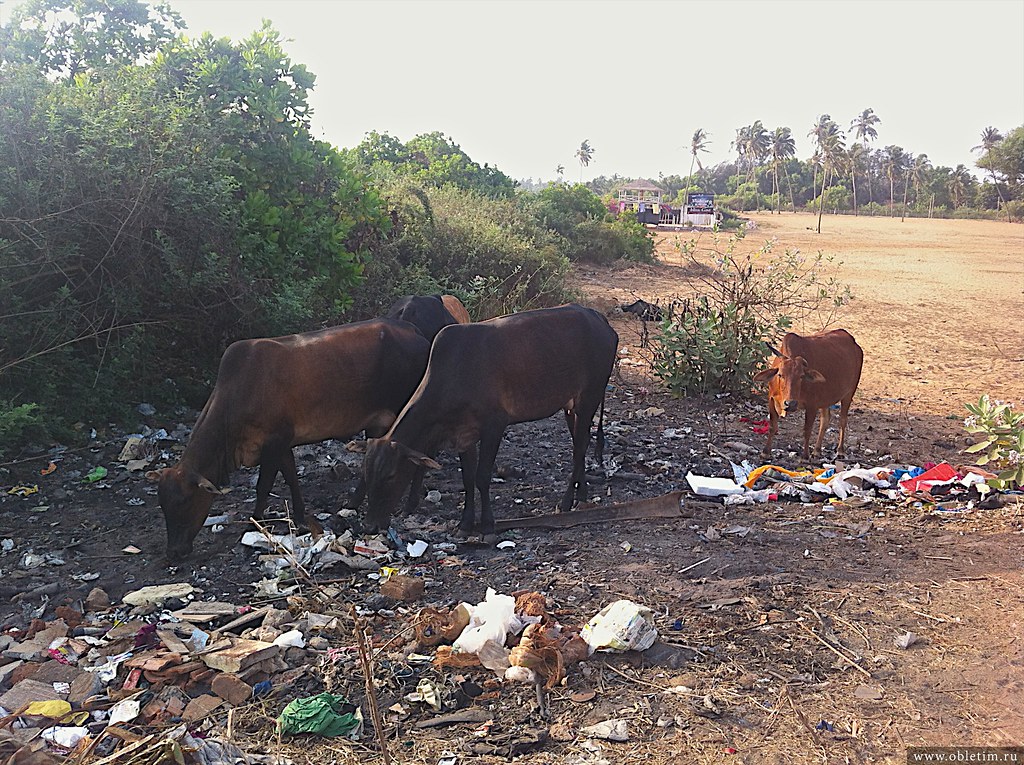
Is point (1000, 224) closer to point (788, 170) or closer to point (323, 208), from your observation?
point (788, 170)

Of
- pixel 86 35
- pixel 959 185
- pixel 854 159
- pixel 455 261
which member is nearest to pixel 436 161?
pixel 455 261

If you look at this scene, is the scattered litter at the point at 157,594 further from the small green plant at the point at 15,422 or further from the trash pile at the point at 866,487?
the trash pile at the point at 866,487

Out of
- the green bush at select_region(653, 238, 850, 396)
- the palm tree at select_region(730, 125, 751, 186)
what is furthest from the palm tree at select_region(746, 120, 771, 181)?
the green bush at select_region(653, 238, 850, 396)

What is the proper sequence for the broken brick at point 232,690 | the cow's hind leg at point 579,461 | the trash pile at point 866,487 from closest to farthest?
the broken brick at point 232,690 < the trash pile at point 866,487 < the cow's hind leg at point 579,461

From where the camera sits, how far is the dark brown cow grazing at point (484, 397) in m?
6.59

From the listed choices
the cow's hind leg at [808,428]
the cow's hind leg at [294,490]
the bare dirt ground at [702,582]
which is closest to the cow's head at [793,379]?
the cow's hind leg at [808,428]

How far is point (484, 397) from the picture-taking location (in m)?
6.88

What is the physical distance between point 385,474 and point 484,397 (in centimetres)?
98

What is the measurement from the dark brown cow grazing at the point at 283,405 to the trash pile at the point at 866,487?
278 cm

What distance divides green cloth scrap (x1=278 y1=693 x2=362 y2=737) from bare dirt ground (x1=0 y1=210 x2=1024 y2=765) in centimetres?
9

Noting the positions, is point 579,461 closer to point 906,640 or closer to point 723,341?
point 906,640

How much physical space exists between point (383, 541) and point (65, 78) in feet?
24.5

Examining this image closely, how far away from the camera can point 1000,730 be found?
395cm

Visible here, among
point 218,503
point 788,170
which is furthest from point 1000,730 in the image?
point 788,170
